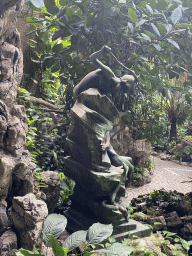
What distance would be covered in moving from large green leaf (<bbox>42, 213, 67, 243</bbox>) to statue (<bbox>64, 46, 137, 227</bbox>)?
3.50 ft

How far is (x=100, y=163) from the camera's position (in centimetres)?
330

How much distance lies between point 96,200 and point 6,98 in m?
1.70

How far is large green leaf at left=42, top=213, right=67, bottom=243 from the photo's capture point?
200 centimetres

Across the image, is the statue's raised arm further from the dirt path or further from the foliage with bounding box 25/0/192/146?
the dirt path

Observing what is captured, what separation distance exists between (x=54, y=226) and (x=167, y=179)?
5633mm

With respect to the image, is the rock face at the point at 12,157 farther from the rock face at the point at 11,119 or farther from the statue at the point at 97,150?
the statue at the point at 97,150

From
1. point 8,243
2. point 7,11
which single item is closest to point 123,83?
point 7,11

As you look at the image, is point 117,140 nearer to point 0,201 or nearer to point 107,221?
point 107,221

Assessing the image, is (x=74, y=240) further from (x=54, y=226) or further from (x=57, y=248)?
(x=57, y=248)

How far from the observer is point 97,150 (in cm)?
328

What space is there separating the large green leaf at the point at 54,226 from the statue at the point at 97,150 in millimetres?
1067

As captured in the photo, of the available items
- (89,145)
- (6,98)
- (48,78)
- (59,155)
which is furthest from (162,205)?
(48,78)

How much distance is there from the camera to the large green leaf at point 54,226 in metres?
2.00

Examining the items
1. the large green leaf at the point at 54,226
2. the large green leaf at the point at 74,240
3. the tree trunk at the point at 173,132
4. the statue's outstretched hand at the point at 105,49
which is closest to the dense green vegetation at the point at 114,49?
the statue's outstretched hand at the point at 105,49
